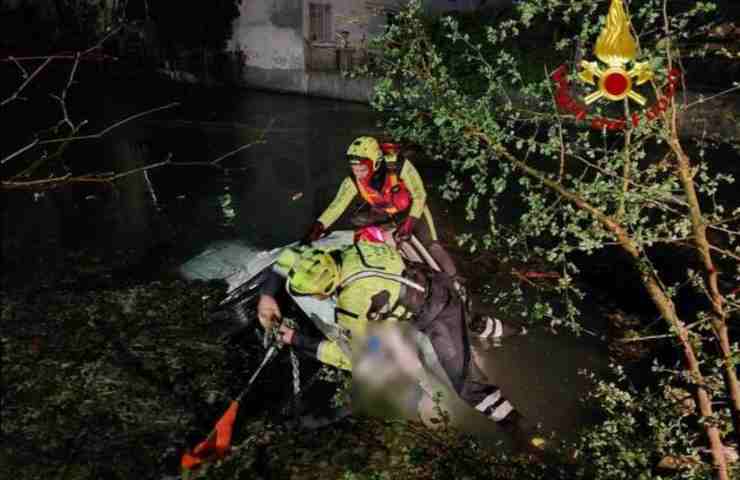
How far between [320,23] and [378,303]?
19091mm

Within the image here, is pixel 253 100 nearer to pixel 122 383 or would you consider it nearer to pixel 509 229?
pixel 122 383

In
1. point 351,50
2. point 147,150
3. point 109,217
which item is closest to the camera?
point 109,217

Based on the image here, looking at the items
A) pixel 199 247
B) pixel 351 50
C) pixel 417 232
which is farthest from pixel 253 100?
pixel 417 232

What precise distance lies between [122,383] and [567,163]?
1001 cm

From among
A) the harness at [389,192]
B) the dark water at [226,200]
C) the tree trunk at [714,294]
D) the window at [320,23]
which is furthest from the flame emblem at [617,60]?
the window at [320,23]

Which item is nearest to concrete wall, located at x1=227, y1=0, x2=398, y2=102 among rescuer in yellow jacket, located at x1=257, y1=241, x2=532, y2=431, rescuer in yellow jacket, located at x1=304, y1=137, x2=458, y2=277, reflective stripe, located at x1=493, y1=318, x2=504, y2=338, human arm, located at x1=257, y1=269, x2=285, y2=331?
rescuer in yellow jacket, located at x1=304, y1=137, x2=458, y2=277

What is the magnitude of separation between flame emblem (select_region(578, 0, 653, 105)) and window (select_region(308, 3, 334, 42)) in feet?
63.7

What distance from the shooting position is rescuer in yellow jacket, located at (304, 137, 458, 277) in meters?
5.80

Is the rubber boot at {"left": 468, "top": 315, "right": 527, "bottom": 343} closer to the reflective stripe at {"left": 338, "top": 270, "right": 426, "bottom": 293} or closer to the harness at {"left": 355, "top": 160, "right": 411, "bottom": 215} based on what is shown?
the harness at {"left": 355, "top": 160, "right": 411, "bottom": 215}

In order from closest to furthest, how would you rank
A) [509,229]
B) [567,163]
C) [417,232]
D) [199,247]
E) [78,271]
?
[509,229] → [417,232] → [78,271] → [199,247] → [567,163]

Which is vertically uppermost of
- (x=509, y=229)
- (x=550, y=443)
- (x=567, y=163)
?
(x=509, y=229)

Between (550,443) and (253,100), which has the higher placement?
(253,100)

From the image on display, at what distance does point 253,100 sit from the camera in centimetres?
2094

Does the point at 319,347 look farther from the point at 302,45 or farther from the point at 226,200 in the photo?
the point at 302,45
